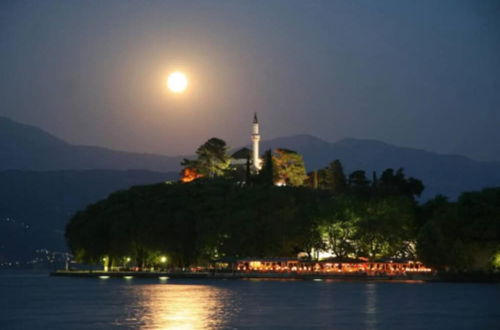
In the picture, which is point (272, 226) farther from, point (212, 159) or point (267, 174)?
point (212, 159)

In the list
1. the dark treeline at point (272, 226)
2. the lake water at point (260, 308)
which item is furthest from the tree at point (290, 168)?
the lake water at point (260, 308)

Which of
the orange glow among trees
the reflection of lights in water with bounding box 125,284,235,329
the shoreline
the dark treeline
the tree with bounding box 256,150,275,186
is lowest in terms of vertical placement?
the reflection of lights in water with bounding box 125,284,235,329

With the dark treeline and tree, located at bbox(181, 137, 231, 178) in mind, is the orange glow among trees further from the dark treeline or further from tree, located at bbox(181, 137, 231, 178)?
the dark treeline

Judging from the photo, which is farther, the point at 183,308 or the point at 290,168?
the point at 290,168

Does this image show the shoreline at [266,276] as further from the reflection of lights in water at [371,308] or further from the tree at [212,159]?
the tree at [212,159]

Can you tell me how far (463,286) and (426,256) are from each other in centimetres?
839

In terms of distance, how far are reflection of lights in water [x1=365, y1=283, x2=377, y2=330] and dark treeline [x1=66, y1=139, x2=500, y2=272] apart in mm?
15009

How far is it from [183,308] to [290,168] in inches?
3983

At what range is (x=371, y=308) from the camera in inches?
3044

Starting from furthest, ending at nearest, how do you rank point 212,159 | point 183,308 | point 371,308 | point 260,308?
point 212,159
point 371,308
point 183,308
point 260,308

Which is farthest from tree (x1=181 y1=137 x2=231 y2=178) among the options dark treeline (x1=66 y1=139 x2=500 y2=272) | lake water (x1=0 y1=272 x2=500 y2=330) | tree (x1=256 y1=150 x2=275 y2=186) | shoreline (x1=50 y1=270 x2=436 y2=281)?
lake water (x1=0 y1=272 x2=500 y2=330)

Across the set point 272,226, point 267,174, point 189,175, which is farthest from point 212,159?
point 272,226

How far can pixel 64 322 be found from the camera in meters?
66.1

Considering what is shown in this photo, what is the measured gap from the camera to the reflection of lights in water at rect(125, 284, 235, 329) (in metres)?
64.2
